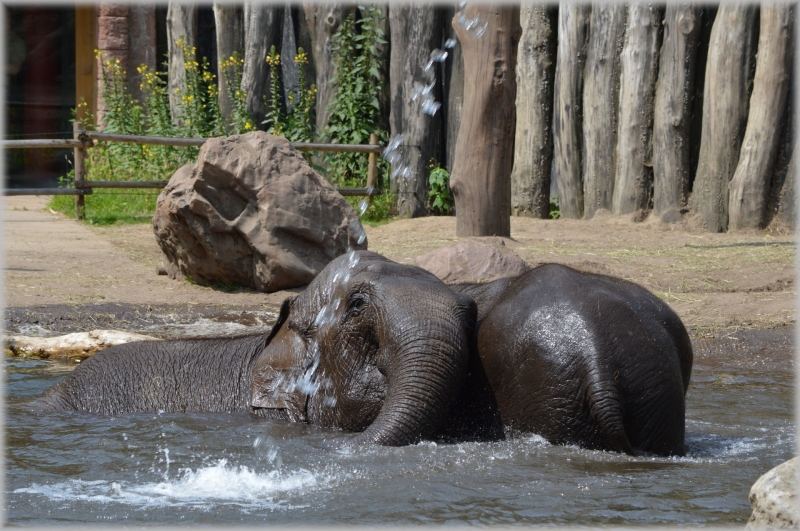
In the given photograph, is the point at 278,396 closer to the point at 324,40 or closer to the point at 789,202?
the point at 789,202

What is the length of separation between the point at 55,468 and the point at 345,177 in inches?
432

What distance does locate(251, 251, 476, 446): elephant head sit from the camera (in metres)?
3.77

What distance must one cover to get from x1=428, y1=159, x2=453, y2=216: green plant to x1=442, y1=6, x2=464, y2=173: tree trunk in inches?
6.5

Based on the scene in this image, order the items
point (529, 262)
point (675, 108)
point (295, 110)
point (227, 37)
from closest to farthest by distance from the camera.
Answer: point (529, 262)
point (675, 108)
point (295, 110)
point (227, 37)

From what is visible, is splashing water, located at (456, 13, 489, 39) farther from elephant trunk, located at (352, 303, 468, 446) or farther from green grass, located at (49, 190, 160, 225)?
elephant trunk, located at (352, 303, 468, 446)

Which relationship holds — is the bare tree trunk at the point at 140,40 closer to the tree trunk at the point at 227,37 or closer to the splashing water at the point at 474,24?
the tree trunk at the point at 227,37

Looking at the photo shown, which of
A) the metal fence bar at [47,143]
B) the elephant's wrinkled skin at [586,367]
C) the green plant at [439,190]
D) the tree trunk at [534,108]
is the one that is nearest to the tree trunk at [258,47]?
the metal fence bar at [47,143]

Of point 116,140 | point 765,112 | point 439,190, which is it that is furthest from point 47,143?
point 765,112

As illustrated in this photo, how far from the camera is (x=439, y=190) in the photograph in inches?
527

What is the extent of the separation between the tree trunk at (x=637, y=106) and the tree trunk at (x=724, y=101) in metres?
0.66

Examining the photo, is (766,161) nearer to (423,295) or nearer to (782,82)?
(782,82)

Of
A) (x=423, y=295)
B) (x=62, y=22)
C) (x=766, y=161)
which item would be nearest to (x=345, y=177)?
(x=766, y=161)

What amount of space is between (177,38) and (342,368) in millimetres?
12795

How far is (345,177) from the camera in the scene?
1462 cm
